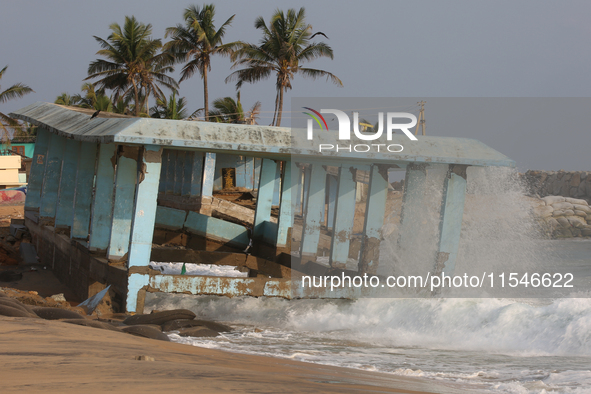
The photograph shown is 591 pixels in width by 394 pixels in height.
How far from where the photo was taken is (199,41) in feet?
109

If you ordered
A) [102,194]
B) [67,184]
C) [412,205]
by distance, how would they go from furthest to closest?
[67,184] < [102,194] < [412,205]

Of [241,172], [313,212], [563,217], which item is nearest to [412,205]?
[313,212]

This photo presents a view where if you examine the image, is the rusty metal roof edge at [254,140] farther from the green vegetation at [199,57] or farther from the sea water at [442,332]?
the green vegetation at [199,57]

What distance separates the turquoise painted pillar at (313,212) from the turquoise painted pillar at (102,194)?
4055 millimetres

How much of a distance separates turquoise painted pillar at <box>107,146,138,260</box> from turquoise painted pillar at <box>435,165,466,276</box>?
4545 mm

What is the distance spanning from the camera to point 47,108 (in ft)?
38.3

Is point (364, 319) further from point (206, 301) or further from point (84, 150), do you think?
point (84, 150)

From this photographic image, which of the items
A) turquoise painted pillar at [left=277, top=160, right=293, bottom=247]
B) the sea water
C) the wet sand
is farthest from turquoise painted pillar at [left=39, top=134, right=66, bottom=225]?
the wet sand

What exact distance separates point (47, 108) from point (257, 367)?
9767 mm

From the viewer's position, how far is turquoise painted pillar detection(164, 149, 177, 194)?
851 inches

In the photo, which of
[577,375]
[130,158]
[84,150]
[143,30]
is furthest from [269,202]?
[143,30]

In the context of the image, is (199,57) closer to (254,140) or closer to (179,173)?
(179,173)

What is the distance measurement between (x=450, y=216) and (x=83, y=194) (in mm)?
7154

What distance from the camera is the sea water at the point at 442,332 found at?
17.4 ft
